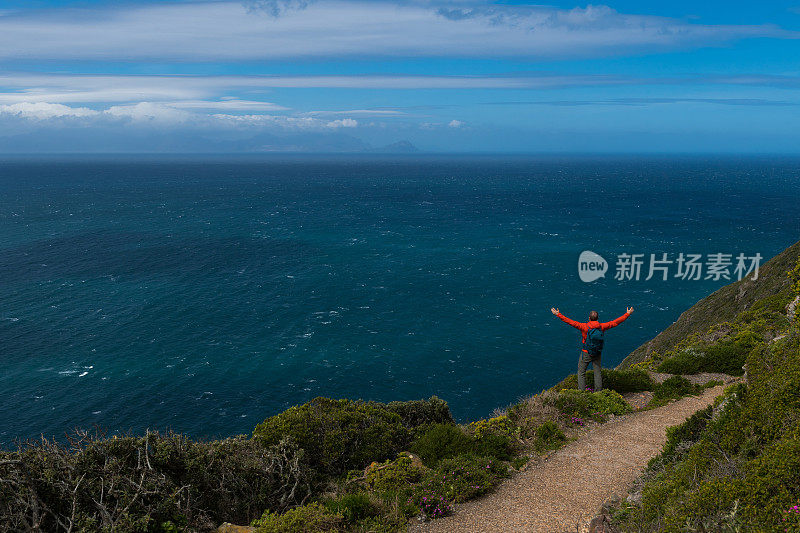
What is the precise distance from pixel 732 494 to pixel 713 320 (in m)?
40.1

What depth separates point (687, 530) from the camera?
686 centimetres

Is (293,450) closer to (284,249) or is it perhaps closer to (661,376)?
(661,376)

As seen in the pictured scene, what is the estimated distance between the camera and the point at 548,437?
13.9m

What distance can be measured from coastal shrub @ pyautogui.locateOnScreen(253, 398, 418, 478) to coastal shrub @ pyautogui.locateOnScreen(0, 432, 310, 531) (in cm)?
76

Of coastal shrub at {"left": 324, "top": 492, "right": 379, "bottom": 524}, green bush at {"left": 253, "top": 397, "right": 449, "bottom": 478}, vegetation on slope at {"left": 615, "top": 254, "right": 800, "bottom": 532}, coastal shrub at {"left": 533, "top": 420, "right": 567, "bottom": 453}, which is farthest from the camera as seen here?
coastal shrub at {"left": 533, "top": 420, "right": 567, "bottom": 453}

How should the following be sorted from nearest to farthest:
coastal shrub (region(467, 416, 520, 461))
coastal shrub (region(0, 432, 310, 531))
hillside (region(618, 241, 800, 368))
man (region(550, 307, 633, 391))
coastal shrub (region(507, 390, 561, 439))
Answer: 1. coastal shrub (region(0, 432, 310, 531))
2. coastal shrub (region(467, 416, 520, 461))
3. coastal shrub (region(507, 390, 561, 439))
4. man (region(550, 307, 633, 391))
5. hillside (region(618, 241, 800, 368))

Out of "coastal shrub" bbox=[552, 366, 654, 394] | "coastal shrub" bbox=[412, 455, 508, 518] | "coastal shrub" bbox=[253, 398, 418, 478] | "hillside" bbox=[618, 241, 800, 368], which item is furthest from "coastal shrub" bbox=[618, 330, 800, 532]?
"hillside" bbox=[618, 241, 800, 368]

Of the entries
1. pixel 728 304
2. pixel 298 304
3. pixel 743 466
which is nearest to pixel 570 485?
pixel 743 466

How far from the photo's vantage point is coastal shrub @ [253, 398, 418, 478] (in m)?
13.3

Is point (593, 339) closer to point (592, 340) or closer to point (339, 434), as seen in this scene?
point (592, 340)

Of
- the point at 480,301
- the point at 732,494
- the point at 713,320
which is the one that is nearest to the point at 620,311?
the point at 480,301

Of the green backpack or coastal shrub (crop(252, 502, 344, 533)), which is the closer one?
coastal shrub (crop(252, 502, 344, 533))

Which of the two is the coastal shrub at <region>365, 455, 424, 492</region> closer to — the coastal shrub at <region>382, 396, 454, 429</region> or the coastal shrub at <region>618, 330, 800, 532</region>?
the coastal shrub at <region>382, 396, 454, 429</region>

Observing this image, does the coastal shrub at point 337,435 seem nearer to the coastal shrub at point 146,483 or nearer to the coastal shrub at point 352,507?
the coastal shrub at point 146,483
